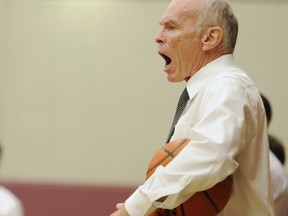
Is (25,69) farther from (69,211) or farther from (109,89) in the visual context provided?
(69,211)

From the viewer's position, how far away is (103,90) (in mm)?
5145

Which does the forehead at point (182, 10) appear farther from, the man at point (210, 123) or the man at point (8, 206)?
the man at point (8, 206)

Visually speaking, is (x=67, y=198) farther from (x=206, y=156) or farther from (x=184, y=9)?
(x=206, y=156)

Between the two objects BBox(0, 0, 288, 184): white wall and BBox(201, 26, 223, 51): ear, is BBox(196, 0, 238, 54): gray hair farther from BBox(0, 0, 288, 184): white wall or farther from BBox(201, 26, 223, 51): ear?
BBox(0, 0, 288, 184): white wall

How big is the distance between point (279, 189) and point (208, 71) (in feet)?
2.95

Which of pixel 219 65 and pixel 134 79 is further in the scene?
pixel 134 79

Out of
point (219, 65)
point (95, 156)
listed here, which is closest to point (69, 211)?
point (95, 156)

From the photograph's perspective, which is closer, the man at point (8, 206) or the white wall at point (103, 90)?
the man at point (8, 206)

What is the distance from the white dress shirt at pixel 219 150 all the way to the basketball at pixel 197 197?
41mm

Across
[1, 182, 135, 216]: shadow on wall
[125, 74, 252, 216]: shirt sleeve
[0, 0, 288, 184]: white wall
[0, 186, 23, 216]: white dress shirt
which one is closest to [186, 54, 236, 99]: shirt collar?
[125, 74, 252, 216]: shirt sleeve

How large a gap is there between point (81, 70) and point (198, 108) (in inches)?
110

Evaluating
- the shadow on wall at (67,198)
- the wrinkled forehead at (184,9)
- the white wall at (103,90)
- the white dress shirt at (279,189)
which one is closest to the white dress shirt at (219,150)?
the wrinkled forehead at (184,9)

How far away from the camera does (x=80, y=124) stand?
514cm

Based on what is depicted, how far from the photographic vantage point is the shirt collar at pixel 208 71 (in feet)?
8.21
